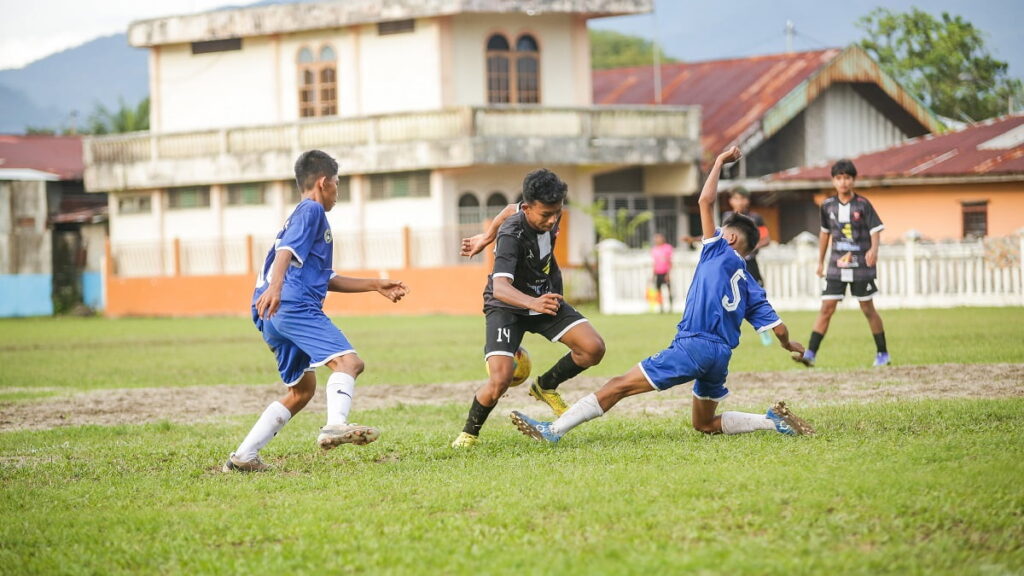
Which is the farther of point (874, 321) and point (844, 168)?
point (874, 321)

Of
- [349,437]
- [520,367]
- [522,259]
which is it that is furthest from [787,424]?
[349,437]

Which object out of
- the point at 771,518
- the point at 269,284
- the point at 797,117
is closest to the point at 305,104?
the point at 797,117

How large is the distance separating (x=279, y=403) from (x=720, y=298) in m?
2.78

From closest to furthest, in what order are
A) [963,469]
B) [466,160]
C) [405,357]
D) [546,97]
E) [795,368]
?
1. [963,469]
2. [795,368]
3. [405,357]
4. [466,160]
5. [546,97]

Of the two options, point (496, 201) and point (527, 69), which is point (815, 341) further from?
point (527, 69)

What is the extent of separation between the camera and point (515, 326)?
8.66m

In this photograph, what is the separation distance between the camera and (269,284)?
7762 mm

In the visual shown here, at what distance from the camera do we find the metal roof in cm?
3759

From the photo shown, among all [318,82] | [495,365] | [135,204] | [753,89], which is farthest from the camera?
[135,204]

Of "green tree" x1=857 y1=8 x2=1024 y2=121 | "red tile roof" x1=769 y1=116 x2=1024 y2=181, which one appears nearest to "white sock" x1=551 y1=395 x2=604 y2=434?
"red tile roof" x1=769 y1=116 x2=1024 y2=181

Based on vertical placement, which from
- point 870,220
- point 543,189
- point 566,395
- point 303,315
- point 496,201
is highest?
point 496,201

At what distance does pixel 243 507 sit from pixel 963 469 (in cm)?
361

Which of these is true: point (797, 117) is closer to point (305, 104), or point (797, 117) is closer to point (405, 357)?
point (305, 104)

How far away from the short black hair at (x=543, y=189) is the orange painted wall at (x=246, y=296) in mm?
24408
